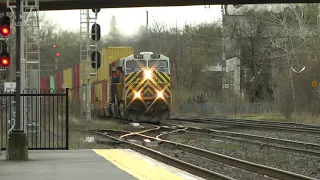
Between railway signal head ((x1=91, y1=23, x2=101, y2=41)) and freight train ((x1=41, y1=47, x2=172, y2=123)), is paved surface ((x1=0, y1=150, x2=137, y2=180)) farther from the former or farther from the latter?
railway signal head ((x1=91, y1=23, x2=101, y2=41))

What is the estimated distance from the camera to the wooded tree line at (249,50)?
3897cm

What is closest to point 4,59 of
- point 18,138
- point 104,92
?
point 18,138

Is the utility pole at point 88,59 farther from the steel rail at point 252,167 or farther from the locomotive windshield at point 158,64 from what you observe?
the steel rail at point 252,167

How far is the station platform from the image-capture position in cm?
947

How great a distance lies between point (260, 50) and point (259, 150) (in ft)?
151

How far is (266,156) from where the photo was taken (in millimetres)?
15141

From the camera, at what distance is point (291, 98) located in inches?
1471

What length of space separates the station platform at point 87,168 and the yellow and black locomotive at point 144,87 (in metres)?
13.8

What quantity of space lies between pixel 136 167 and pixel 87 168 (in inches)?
42.0

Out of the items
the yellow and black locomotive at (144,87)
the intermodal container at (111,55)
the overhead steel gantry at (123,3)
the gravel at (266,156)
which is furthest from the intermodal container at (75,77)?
the gravel at (266,156)

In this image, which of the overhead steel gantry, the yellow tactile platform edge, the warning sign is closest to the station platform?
the yellow tactile platform edge

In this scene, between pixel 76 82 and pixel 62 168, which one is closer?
pixel 62 168

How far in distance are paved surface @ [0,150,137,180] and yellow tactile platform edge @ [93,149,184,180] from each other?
0.19 metres

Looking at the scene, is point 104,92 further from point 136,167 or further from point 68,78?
point 136,167
